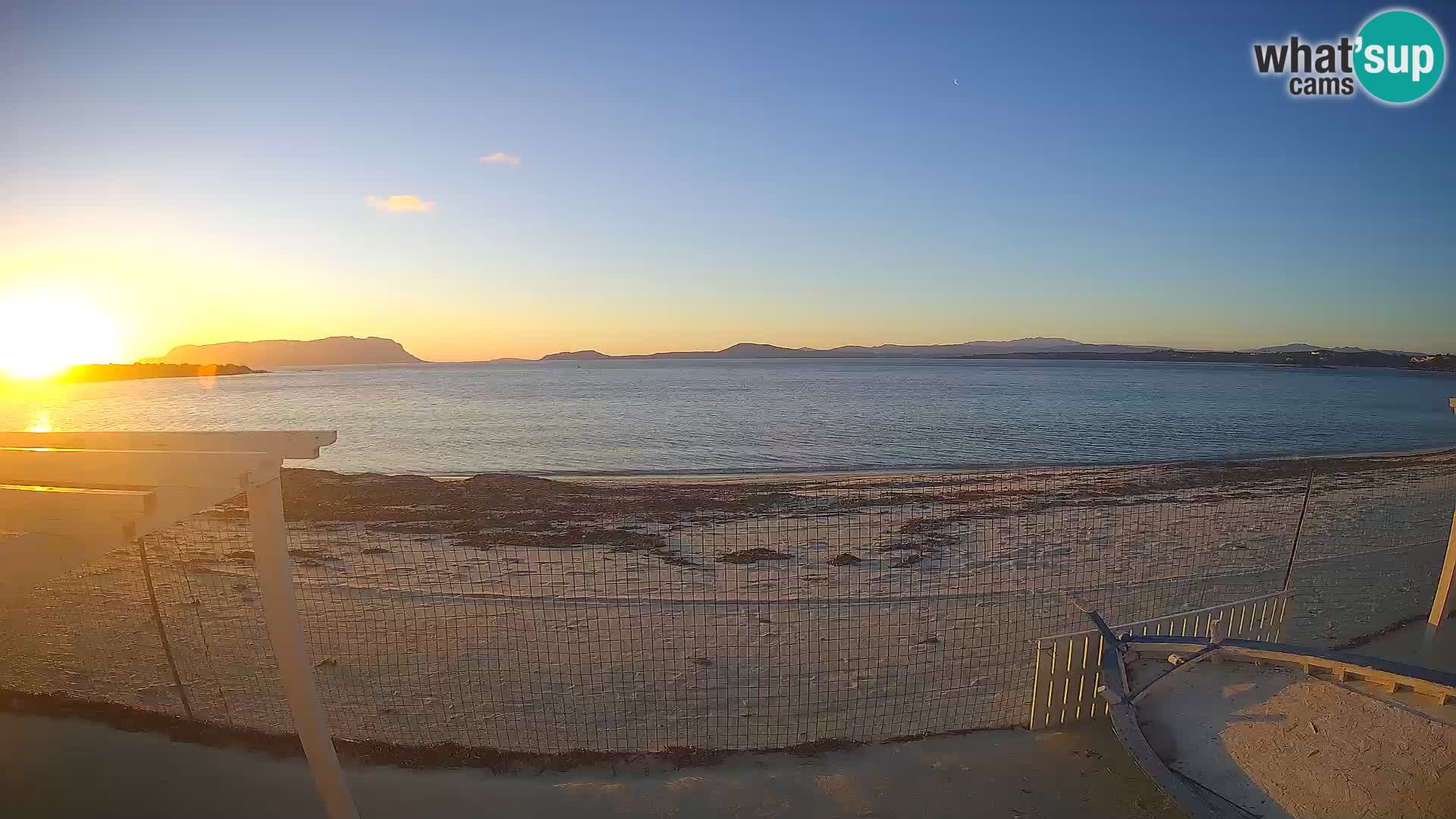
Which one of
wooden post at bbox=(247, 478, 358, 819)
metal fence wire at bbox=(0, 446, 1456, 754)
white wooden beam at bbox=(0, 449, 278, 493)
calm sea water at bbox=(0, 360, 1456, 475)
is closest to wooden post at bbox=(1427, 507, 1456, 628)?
metal fence wire at bbox=(0, 446, 1456, 754)

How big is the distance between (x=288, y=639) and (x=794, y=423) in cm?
3948

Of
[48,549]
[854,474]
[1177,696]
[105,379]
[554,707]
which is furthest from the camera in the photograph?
[105,379]

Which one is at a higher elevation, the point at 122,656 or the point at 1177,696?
the point at 1177,696

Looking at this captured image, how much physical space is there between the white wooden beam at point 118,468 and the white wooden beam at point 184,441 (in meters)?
0.55

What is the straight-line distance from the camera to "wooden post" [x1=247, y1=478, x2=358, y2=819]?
3.55 meters

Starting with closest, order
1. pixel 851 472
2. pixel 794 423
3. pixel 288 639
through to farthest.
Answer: pixel 288 639 < pixel 851 472 < pixel 794 423

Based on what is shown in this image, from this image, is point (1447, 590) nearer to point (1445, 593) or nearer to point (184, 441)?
point (1445, 593)

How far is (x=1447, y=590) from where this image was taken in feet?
Answer: 23.1

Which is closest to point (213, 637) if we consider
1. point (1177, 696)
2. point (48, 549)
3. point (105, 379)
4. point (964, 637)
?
point (48, 549)

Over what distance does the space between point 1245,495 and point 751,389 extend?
2591 inches

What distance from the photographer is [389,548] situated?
43.2ft

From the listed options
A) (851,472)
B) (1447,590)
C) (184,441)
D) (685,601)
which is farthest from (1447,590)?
(851,472)

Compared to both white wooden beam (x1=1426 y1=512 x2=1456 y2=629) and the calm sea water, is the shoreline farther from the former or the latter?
white wooden beam (x1=1426 y1=512 x2=1456 y2=629)

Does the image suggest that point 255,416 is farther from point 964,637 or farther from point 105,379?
point 105,379
